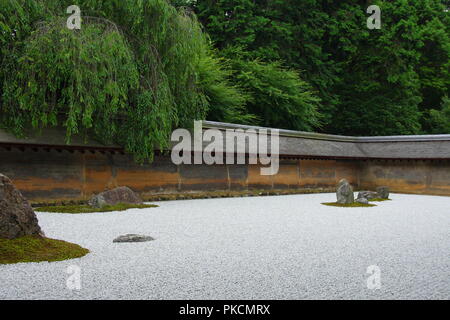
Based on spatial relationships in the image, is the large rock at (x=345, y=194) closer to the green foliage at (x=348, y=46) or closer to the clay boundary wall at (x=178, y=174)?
the clay boundary wall at (x=178, y=174)

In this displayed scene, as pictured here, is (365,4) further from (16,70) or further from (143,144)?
(16,70)

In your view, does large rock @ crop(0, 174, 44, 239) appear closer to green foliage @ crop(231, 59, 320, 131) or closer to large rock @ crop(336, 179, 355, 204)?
large rock @ crop(336, 179, 355, 204)

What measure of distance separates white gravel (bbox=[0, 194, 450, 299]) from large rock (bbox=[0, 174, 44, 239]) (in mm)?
848

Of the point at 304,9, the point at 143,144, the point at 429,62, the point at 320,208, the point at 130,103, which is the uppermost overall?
the point at 304,9

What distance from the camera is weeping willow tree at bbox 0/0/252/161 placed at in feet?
35.2

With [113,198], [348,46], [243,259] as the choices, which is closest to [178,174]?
[113,198]

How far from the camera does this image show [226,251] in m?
6.41

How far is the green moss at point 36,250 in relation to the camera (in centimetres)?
569

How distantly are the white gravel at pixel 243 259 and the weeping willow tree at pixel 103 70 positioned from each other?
274 centimetres

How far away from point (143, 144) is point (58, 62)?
309 cm

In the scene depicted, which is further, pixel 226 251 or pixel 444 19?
pixel 444 19

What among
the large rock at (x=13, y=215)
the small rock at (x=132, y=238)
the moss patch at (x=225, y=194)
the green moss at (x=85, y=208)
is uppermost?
the large rock at (x=13, y=215)

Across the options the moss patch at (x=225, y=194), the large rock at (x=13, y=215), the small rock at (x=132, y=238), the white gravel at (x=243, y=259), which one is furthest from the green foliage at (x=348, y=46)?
the large rock at (x=13, y=215)
